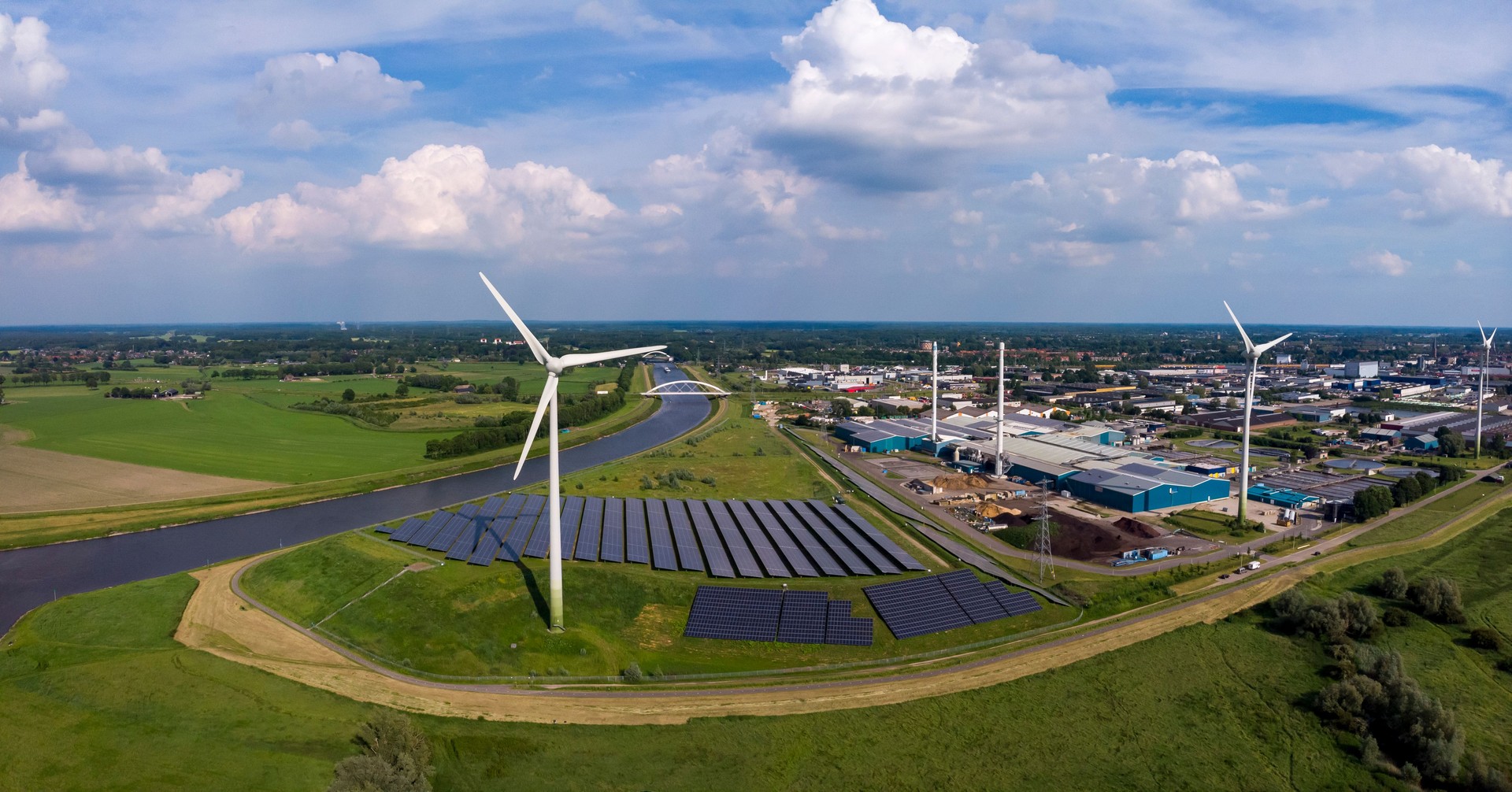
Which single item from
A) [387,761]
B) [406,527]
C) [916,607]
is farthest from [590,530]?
[387,761]

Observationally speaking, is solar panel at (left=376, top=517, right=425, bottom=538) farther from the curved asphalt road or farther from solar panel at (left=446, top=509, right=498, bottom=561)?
the curved asphalt road

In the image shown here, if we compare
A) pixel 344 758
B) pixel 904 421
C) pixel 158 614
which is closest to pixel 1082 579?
pixel 344 758

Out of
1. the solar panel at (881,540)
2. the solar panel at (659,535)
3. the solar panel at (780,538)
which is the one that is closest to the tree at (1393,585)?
the solar panel at (881,540)

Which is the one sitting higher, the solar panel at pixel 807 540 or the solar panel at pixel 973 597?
the solar panel at pixel 807 540

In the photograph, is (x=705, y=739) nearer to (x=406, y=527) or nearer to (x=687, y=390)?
(x=406, y=527)

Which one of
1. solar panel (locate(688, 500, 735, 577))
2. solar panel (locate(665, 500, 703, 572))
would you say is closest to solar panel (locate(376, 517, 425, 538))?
solar panel (locate(665, 500, 703, 572))

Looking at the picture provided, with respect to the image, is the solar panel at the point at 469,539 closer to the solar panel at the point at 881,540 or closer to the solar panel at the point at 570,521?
the solar panel at the point at 570,521
